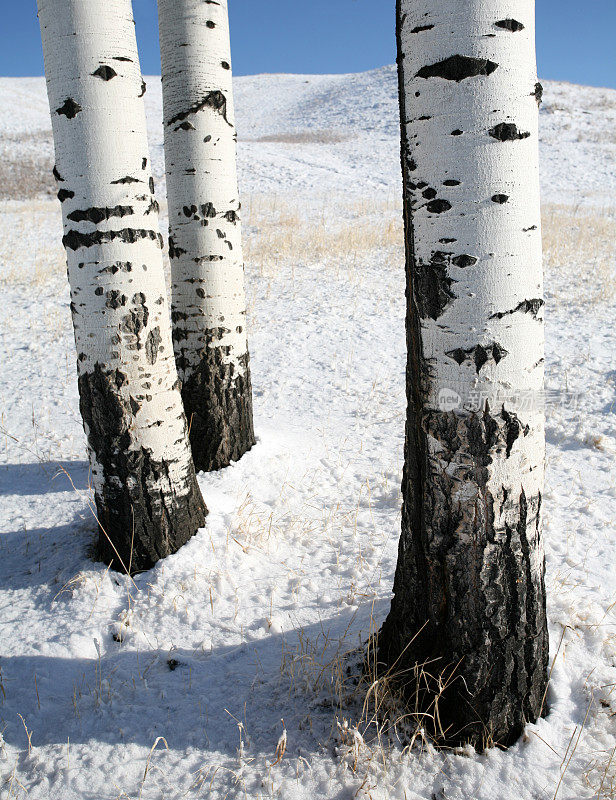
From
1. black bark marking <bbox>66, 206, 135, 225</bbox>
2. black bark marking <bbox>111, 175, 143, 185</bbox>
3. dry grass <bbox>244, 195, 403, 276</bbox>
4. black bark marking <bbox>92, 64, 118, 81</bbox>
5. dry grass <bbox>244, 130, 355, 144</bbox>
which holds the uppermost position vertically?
dry grass <bbox>244, 130, 355, 144</bbox>

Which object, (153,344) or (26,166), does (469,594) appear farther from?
(26,166)

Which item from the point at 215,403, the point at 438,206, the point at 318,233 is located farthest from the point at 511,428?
the point at 318,233

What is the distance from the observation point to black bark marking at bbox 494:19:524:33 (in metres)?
1.45

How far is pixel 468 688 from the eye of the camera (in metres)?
1.87

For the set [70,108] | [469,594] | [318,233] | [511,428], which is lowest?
[469,594]

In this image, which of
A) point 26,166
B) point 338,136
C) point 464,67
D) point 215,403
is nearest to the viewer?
point 464,67

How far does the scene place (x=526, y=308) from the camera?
162 cm

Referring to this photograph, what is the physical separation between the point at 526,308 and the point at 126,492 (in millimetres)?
2107

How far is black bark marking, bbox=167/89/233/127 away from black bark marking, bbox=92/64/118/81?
1.00 meters

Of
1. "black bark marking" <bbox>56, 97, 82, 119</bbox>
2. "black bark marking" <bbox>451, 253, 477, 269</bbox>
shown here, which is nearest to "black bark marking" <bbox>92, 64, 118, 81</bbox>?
"black bark marking" <bbox>56, 97, 82, 119</bbox>

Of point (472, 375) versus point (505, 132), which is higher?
point (505, 132)

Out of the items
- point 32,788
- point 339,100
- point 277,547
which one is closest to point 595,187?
point 277,547

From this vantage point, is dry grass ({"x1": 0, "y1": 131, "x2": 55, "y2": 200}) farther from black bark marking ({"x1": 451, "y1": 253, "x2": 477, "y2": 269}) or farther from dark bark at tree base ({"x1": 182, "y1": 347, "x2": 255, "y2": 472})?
black bark marking ({"x1": 451, "y1": 253, "x2": 477, "y2": 269})

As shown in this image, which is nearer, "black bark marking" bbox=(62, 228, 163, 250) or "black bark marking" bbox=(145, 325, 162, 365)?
"black bark marking" bbox=(62, 228, 163, 250)
